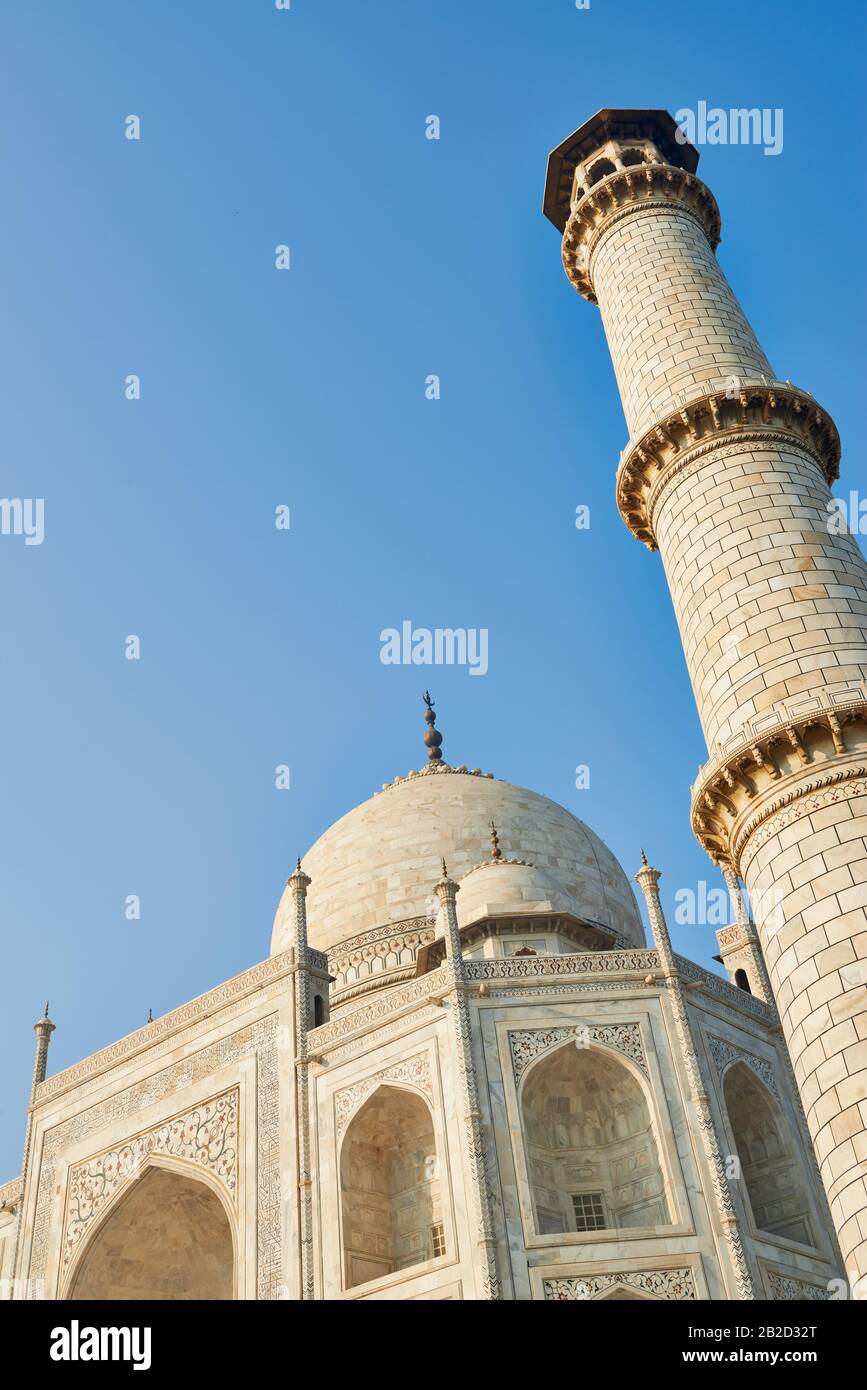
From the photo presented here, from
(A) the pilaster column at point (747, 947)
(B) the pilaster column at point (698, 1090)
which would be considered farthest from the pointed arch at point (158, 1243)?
(A) the pilaster column at point (747, 947)

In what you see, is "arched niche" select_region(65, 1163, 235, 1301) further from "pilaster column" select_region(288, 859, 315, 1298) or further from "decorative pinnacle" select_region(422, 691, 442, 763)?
"decorative pinnacle" select_region(422, 691, 442, 763)

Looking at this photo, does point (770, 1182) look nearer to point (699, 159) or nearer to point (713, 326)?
point (713, 326)

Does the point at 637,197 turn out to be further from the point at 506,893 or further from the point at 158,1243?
the point at 158,1243

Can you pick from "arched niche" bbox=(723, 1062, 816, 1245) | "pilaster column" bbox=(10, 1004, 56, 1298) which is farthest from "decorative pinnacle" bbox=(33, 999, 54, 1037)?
"arched niche" bbox=(723, 1062, 816, 1245)

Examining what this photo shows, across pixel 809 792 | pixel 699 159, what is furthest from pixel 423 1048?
pixel 699 159

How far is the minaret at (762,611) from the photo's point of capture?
353 inches

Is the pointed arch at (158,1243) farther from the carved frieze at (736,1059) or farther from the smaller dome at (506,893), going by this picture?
the carved frieze at (736,1059)

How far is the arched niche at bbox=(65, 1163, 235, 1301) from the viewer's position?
819 inches

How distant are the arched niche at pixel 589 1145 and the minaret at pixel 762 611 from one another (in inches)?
317

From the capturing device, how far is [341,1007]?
81.3 ft

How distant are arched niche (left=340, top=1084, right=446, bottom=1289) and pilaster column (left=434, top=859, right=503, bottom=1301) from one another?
1.01 metres

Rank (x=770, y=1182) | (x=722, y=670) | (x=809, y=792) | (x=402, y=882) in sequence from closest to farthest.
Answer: (x=809, y=792) < (x=722, y=670) < (x=770, y=1182) < (x=402, y=882)
